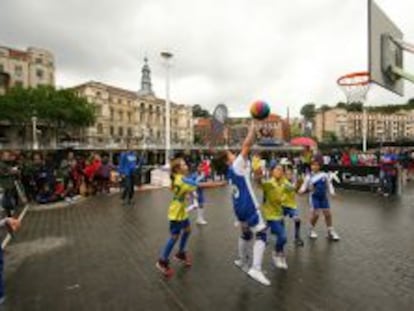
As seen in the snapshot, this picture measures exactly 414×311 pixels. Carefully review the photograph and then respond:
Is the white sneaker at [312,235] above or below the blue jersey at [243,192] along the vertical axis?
below

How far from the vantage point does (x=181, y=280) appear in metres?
5.25

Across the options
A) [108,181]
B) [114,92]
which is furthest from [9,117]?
[108,181]

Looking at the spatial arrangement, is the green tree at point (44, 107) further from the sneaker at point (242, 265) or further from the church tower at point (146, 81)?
the sneaker at point (242, 265)

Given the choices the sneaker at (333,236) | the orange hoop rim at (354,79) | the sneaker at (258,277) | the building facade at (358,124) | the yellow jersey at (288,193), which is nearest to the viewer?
the sneaker at (258,277)

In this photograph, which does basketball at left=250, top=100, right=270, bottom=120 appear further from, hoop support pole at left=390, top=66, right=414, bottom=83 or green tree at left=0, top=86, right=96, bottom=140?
green tree at left=0, top=86, right=96, bottom=140

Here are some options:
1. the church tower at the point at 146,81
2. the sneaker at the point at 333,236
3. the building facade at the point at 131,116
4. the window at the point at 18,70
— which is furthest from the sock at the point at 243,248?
the church tower at the point at 146,81

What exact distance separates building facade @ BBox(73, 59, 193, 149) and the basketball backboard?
5359 cm

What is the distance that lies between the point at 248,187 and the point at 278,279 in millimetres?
1429

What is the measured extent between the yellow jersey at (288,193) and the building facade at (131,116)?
55824 mm

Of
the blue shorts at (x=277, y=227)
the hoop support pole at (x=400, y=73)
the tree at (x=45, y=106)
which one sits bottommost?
the blue shorts at (x=277, y=227)

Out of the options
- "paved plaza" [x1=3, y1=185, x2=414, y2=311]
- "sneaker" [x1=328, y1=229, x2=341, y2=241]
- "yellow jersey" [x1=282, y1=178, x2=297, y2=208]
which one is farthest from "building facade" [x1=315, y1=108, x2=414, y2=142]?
"yellow jersey" [x1=282, y1=178, x2=297, y2=208]

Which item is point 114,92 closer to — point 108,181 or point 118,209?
point 108,181

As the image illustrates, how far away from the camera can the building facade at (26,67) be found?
59344mm

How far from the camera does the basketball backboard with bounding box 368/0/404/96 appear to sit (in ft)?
30.0
